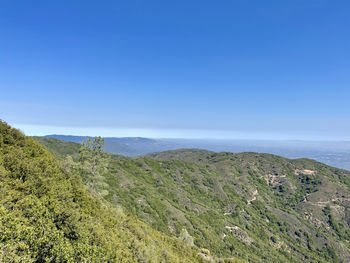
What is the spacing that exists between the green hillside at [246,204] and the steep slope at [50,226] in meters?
26.7

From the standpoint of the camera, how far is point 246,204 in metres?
102

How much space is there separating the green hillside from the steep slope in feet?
87.6

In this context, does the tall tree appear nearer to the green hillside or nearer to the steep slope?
the steep slope

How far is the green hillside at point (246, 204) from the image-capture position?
2299 inches

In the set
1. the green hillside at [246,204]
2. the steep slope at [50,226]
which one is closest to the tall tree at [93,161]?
the steep slope at [50,226]

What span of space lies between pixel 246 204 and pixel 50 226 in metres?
109

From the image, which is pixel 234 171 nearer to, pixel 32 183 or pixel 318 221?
pixel 318 221

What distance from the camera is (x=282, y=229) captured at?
8831 centimetres

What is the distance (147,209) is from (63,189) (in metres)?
39.7

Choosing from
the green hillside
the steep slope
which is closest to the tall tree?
the steep slope

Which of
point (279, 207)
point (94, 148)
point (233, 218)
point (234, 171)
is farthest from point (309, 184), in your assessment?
point (94, 148)

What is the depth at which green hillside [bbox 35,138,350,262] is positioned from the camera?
5841 cm

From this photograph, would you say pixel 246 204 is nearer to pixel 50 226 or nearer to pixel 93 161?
pixel 93 161

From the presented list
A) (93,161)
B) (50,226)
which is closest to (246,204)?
(93,161)
